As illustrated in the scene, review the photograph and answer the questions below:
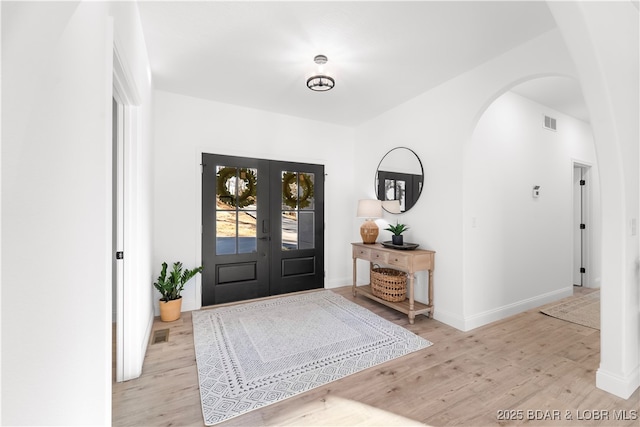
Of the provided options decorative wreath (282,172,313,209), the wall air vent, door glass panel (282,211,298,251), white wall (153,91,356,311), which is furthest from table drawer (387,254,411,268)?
the wall air vent

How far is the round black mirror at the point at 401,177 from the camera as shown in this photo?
11.7ft

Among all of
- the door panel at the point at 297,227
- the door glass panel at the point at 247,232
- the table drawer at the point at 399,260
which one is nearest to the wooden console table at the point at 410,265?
the table drawer at the point at 399,260

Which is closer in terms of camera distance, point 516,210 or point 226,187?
point 516,210

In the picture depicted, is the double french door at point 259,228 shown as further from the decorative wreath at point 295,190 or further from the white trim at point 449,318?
the white trim at point 449,318

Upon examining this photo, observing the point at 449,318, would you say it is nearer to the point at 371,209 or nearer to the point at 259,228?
the point at 371,209

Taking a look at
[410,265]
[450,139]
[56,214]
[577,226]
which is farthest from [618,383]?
[577,226]

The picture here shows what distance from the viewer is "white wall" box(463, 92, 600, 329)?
309cm

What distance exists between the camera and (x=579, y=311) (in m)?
3.46

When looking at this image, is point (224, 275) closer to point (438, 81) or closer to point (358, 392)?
point (358, 392)

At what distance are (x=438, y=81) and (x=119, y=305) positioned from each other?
12.2ft

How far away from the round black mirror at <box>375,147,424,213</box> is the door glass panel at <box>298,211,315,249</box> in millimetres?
1108

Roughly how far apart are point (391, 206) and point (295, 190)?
1.44 metres

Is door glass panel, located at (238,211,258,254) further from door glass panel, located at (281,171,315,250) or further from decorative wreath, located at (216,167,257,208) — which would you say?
door glass panel, located at (281,171,315,250)

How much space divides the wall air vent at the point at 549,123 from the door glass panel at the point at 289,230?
3.72 metres
